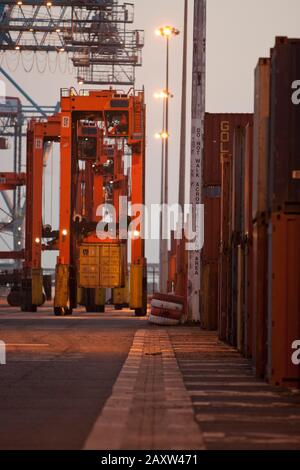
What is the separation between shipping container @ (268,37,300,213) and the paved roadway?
3017 millimetres

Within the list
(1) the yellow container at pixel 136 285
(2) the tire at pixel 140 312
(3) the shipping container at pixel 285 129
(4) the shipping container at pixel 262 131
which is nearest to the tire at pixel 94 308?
(2) the tire at pixel 140 312

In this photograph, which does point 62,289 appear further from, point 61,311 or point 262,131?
point 262,131

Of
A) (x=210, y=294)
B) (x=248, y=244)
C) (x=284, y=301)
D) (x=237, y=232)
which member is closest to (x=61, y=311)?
(x=210, y=294)

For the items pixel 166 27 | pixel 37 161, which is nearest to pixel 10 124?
pixel 166 27

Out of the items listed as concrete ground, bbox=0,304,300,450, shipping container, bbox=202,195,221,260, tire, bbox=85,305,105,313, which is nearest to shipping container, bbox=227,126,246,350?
concrete ground, bbox=0,304,300,450

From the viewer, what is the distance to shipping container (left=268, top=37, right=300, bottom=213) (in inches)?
555

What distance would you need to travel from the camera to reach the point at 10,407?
1141 centimetres

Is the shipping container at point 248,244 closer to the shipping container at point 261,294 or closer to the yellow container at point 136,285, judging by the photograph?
the shipping container at point 261,294

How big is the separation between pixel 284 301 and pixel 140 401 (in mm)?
2972

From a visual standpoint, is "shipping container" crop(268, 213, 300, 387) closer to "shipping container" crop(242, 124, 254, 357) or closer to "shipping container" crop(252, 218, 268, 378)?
"shipping container" crop(252, 218, 268, 378)

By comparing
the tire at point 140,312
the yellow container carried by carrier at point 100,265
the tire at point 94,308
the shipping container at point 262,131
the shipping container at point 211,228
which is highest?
the shipping container at point 262,131

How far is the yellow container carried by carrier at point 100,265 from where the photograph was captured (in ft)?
146

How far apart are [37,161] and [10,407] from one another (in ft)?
136

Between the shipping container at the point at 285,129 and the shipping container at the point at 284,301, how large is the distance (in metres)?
0.24
